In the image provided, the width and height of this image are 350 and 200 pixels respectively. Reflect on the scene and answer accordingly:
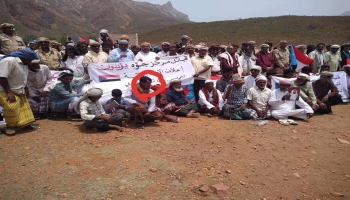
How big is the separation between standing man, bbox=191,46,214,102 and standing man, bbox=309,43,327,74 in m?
4.52

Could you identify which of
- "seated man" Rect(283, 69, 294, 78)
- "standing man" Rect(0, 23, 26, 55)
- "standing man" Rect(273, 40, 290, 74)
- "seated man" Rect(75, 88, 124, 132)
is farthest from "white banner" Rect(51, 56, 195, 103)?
"standing man" Rect(273, 40, 290, 74)

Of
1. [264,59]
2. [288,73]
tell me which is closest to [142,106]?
[288,73]

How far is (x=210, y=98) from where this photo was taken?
6762 mm

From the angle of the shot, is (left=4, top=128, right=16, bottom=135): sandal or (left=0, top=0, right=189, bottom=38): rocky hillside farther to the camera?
Answer: (left=0, top=0, right=189, bottom=38): rocky hillside

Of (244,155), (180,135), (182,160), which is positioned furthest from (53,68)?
(244,155)

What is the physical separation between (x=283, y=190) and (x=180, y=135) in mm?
2217

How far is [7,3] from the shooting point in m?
67.2

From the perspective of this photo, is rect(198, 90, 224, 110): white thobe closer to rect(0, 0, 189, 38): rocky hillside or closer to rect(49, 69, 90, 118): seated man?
rect(49, 69, 90, 118): seated man

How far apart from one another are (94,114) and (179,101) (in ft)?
7.23

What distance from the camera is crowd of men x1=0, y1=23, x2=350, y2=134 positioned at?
5.04m

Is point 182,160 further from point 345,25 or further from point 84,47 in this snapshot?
point 345,25

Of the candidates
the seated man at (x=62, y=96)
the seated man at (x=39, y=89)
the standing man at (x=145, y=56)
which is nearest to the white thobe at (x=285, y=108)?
the standing man at (x=145, y=56)

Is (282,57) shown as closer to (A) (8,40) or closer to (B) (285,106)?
(B) (285,106)

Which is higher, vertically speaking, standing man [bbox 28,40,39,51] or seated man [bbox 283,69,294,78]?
standing man [bbox 28,40,39,51]
